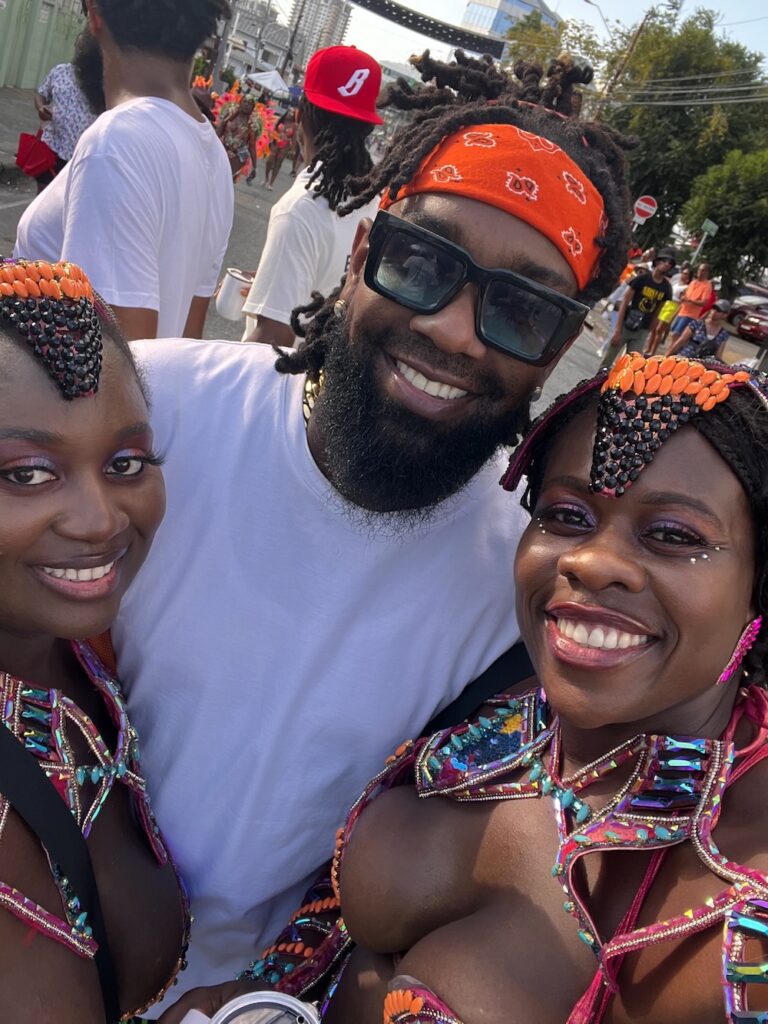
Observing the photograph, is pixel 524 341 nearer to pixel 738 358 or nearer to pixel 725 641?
pixel 725 641

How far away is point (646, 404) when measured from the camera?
1514 millimetres

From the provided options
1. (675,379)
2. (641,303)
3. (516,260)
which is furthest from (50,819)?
(641,303)

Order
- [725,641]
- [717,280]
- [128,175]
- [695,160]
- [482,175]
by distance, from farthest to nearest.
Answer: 1. [695,160]
2. [717,280]
3. [128,175]
4. [482,175]
5. [725,641]

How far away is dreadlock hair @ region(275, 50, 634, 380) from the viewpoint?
81.0 inches

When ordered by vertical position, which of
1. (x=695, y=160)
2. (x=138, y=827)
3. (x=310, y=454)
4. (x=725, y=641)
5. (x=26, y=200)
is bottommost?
(x=26, y=200)

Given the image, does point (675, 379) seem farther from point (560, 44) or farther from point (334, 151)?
point (560, 44)

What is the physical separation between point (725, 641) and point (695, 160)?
134ft

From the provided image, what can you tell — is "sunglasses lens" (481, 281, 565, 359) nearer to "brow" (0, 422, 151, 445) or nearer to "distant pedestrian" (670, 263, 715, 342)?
"brow" (0, 422, 151, 445)

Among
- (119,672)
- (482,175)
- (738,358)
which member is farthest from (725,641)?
(738,358)

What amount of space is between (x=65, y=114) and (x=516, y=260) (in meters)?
3.67

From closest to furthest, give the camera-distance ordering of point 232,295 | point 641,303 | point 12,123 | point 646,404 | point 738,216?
point 646,404, point 232,295, point 641,303, point 12,123, point 738,216

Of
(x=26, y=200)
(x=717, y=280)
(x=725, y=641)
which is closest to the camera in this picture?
(x=725, y=641)

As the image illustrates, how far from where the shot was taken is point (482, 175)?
1.90 metres

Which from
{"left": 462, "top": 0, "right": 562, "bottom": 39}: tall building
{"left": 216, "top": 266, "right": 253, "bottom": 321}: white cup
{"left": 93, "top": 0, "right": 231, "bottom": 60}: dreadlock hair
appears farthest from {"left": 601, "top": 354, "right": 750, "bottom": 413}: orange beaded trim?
{"left": 462, "top": 0, "right": 562, "bottom": 39}: tall building
